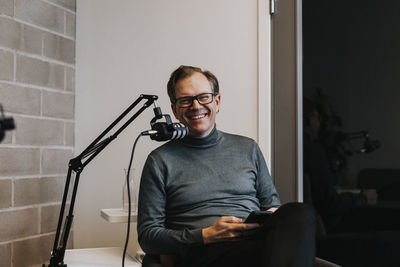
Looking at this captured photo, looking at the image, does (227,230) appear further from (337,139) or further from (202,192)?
(337,139)

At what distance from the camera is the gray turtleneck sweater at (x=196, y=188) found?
1.66 meters

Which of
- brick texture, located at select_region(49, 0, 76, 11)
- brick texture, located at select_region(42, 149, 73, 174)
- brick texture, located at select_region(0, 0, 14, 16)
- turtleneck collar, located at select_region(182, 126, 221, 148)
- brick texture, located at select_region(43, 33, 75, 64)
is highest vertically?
brick texture, located at select_region(49, 0, 76, 11)

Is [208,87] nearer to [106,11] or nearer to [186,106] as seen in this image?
[186,106]

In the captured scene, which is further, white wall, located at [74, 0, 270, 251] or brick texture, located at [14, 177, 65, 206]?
white wall, located at [74, 0, 270, 251]

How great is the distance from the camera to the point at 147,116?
238 centimetres

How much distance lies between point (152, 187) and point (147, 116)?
748 millimetres

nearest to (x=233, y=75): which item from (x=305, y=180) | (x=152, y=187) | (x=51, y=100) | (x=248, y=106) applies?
(x=248, y=106)

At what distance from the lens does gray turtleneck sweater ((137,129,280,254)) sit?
1659 millimetres

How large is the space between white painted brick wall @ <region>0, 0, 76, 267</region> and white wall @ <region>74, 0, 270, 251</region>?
0.37 ft

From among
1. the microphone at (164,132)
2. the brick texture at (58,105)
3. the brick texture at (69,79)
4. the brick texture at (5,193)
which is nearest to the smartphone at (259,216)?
the microphone at (164,132)

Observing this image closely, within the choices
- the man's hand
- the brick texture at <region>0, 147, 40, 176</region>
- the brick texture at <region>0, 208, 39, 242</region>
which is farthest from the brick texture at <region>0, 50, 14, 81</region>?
the man's hand

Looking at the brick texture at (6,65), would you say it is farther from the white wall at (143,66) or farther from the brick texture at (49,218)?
the brick texture at (49,218)

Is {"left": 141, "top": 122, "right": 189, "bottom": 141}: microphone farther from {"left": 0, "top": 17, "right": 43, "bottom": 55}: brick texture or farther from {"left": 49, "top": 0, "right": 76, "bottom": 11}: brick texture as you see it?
{"left": 49, "top": 0, "right": 76, "bottom": 11}: brick texture

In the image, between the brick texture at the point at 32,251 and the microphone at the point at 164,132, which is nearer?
the microphone at the point at 164,132
